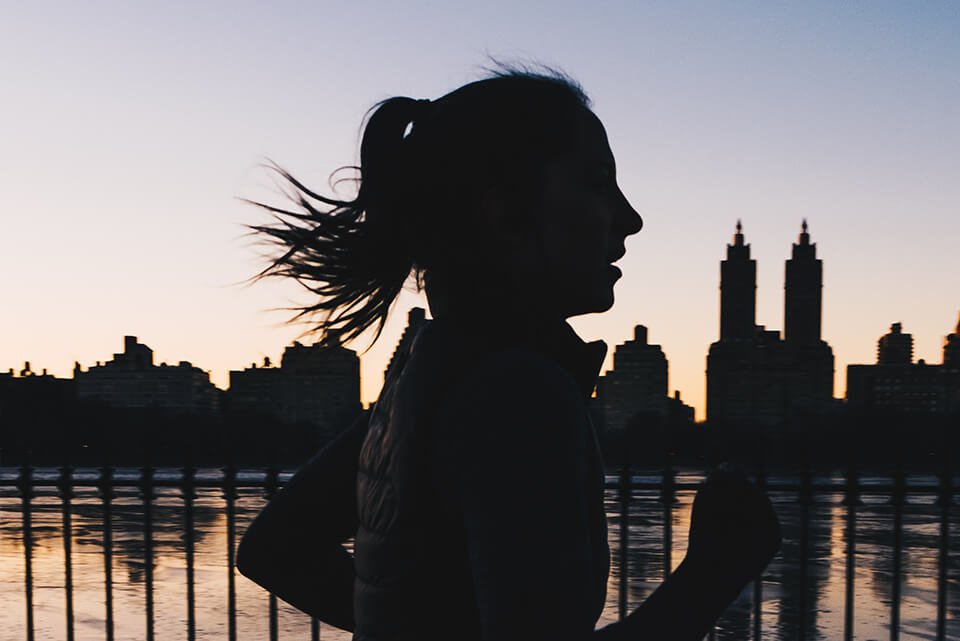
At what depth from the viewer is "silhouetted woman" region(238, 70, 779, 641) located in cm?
85

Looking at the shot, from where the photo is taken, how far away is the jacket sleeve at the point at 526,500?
2.71 feet

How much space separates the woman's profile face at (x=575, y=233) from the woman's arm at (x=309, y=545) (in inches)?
17.5

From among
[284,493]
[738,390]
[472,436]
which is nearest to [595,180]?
[472,436]

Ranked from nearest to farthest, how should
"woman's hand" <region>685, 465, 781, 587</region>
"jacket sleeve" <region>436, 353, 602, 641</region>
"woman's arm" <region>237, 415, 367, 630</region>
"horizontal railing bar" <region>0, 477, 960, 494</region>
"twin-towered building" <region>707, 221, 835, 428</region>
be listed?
"jacket sleeve" <region>436, 353, 602, 641</region>, "woman's hand" <region>685, 465, 781, 587</region>, "woman's arm" <region>237, 415, 367, 630</region>, "horizontal railing bar" <region>0, 477, 960, 494</region>, "twin-towered building" <region>707, 221, 835, 428</region>

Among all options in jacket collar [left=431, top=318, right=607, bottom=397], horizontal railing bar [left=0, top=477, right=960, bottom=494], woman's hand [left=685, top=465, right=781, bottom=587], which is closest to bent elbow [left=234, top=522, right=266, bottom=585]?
jacket collar [left=431, top=318, right=607, bottom=397]

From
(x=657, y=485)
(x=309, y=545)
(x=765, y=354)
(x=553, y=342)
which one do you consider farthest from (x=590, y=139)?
A: (x=765, y=354)

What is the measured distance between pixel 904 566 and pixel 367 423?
13.8 metres

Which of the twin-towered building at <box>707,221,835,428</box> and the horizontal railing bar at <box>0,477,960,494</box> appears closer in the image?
the horizontal railing bar at <box>0,477,960,494</box>

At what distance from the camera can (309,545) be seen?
1.42m

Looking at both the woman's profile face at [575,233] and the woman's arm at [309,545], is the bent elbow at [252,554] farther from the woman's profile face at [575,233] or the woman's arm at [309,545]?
the woman's profile face at [575,233]

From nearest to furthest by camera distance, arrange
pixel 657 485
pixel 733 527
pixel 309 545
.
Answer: pixel 733 527
pixel 309 545
pixel 657 485

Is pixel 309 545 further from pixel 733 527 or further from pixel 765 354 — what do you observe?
pixel 765 354

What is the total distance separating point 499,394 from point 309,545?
25.3 inches

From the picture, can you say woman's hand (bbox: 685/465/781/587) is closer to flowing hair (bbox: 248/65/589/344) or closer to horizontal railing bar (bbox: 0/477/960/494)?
flowing hair (bbox: 248/65/589/344)
